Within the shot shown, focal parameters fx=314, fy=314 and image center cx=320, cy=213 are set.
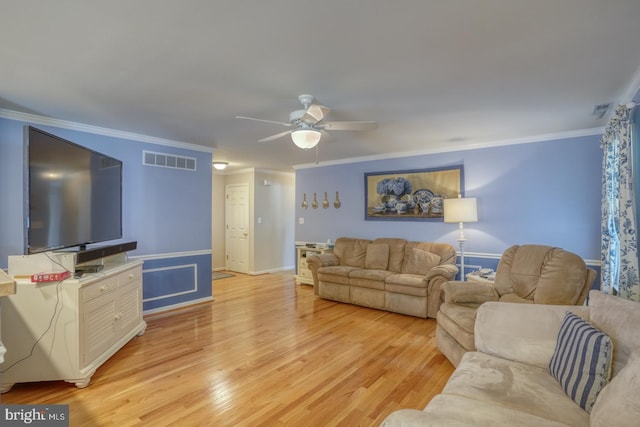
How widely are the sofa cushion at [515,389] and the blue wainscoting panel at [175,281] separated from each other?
385 cm

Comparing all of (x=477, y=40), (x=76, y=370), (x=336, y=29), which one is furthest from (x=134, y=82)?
(x=477, y=40)

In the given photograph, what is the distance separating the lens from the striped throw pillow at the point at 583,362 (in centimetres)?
145

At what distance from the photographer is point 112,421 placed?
2.02 meters

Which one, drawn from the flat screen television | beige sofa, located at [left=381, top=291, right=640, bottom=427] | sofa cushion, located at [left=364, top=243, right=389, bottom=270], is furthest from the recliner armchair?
the flat screen television

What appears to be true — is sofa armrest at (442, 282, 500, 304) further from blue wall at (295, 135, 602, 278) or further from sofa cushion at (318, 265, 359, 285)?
sofa cushion at (318, 265, 359, 285)

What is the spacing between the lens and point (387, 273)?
4574 mm

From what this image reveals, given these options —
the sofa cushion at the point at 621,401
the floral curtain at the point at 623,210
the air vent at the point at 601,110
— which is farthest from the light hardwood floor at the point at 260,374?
the air vent at the point at 601,110

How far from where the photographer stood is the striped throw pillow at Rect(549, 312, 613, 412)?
145 centimetres

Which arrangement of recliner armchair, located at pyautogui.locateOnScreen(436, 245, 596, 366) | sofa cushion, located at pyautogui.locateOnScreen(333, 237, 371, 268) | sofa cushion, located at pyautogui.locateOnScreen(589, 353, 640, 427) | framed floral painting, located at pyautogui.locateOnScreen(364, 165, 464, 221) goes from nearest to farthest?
sofa cushion, located at pyautogui.locateOnScreen(589, 353, 640, 427) < recliner armchair, located at pyautogui.locateOnScreen(436, 245, 596, 366) < framed floral painting, located at pyautogui.locateOnScreen(364, 165, 464, 221) < sofa cushion, located at pyautogui.locateOnScreen(333, 237, 371, 268)

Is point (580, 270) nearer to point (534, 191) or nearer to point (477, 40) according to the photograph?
point (534, 191)

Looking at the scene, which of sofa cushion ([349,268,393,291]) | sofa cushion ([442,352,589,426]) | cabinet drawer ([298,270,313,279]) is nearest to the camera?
sofa cushion ([442,352,589,426])

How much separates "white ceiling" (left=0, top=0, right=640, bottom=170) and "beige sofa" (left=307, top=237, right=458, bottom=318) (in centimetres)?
192

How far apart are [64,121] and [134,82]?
1.69 m

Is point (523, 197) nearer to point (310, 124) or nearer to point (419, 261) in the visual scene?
point (419, 261)
